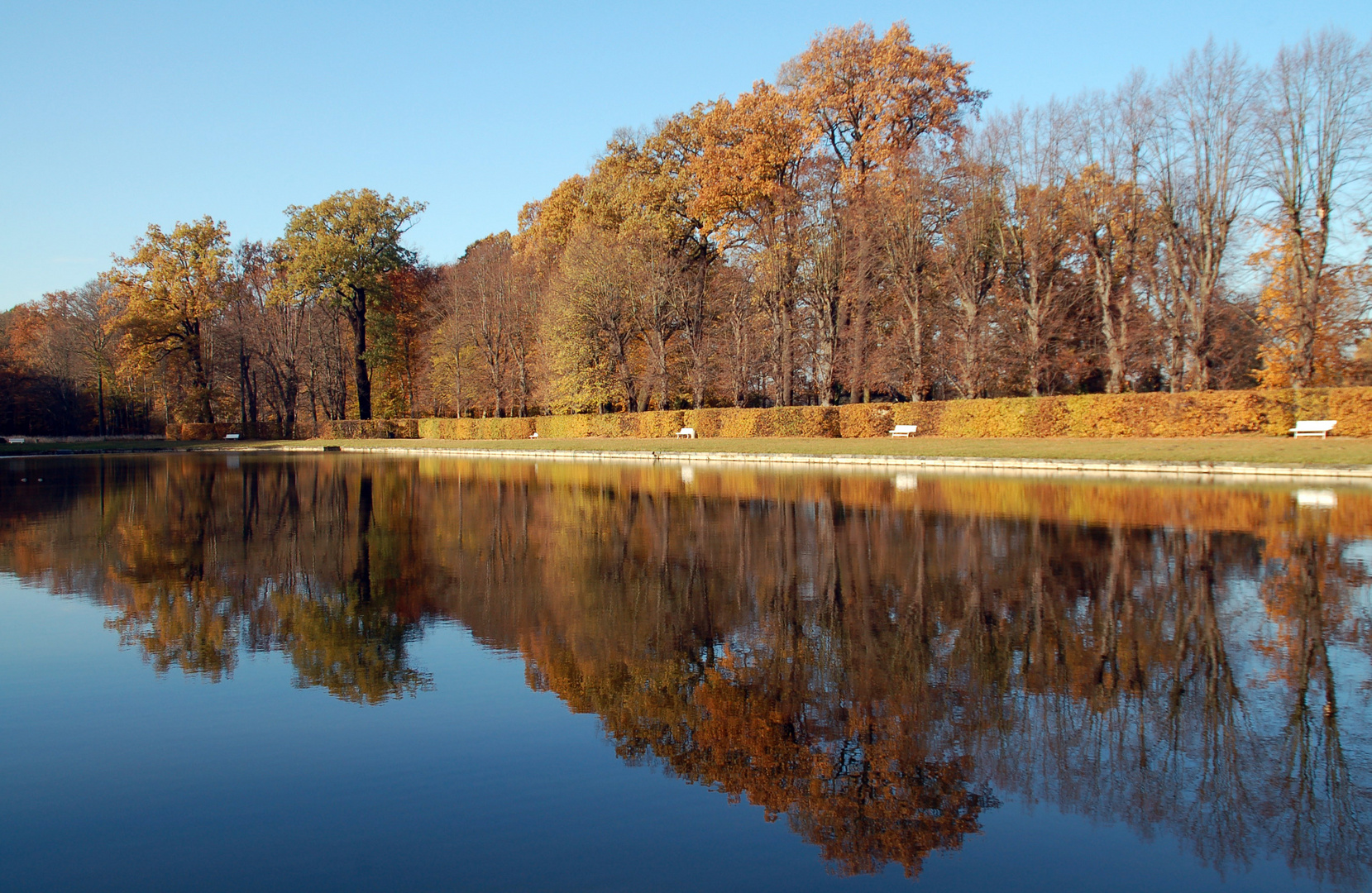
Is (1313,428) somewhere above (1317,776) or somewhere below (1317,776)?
above

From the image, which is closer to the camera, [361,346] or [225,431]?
[361,346]

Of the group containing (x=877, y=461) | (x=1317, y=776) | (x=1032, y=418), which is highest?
(x=1032, y=418)

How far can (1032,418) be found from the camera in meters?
32.9

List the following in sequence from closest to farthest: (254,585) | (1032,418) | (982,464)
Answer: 1. (254,585)
2. (982,464)
3. (1032,418)

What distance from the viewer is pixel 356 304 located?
6359 centimetres

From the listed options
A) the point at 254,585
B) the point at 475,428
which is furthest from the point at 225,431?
the point at 254,585

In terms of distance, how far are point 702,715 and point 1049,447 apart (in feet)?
86.2

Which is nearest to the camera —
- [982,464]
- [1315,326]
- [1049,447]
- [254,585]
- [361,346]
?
[254,585]

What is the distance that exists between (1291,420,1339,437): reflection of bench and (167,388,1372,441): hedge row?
709 mm

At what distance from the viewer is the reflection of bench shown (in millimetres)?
26109

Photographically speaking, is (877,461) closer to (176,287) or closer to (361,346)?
(361,346)

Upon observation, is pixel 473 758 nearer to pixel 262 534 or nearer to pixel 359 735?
pixel 359 735

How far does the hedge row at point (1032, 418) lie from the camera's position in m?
27.4

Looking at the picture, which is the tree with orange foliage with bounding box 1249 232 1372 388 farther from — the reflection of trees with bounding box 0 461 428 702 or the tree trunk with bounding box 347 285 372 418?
the tree trunk with bounding box 347 285 372 418
